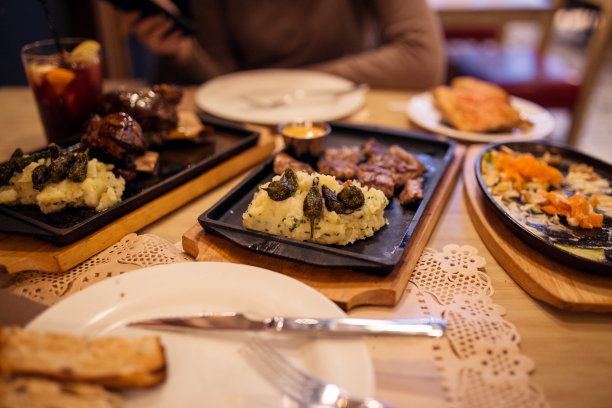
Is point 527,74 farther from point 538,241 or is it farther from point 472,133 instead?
point 538,241

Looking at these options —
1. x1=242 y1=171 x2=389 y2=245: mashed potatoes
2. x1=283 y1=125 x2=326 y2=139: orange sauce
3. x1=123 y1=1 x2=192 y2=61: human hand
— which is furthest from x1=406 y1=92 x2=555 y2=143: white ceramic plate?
x1=123 y1=1 x2=192 y2=61: human hand

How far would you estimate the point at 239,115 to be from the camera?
311 centimetres

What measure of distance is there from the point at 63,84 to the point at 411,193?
6.81 feet

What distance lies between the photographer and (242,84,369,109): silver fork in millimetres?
3404

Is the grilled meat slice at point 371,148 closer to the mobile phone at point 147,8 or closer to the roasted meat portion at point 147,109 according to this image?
the roasted meat portion at point 147,109

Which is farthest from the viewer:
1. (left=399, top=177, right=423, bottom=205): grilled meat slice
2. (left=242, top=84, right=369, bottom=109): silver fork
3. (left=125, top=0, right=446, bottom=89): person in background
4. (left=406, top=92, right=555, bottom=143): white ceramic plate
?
(left=125, top=0, right=446, bottom=89): person in background

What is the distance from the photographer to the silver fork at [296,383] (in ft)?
3.56

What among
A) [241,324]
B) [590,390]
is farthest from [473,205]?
[241,324]

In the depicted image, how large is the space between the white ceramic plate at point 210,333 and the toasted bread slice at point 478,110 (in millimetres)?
2196

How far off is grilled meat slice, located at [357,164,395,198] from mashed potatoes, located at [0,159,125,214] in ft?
4.09

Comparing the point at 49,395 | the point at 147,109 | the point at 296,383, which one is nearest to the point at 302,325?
the point at 296,383

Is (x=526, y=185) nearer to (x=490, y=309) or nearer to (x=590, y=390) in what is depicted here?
(x=490, y=309)

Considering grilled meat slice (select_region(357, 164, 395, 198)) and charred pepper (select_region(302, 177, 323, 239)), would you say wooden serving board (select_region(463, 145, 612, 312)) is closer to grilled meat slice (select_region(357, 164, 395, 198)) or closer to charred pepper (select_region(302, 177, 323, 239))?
grilled meat slice (select_region(357, 164, 395, 198))

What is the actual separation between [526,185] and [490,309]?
965 millimetres
